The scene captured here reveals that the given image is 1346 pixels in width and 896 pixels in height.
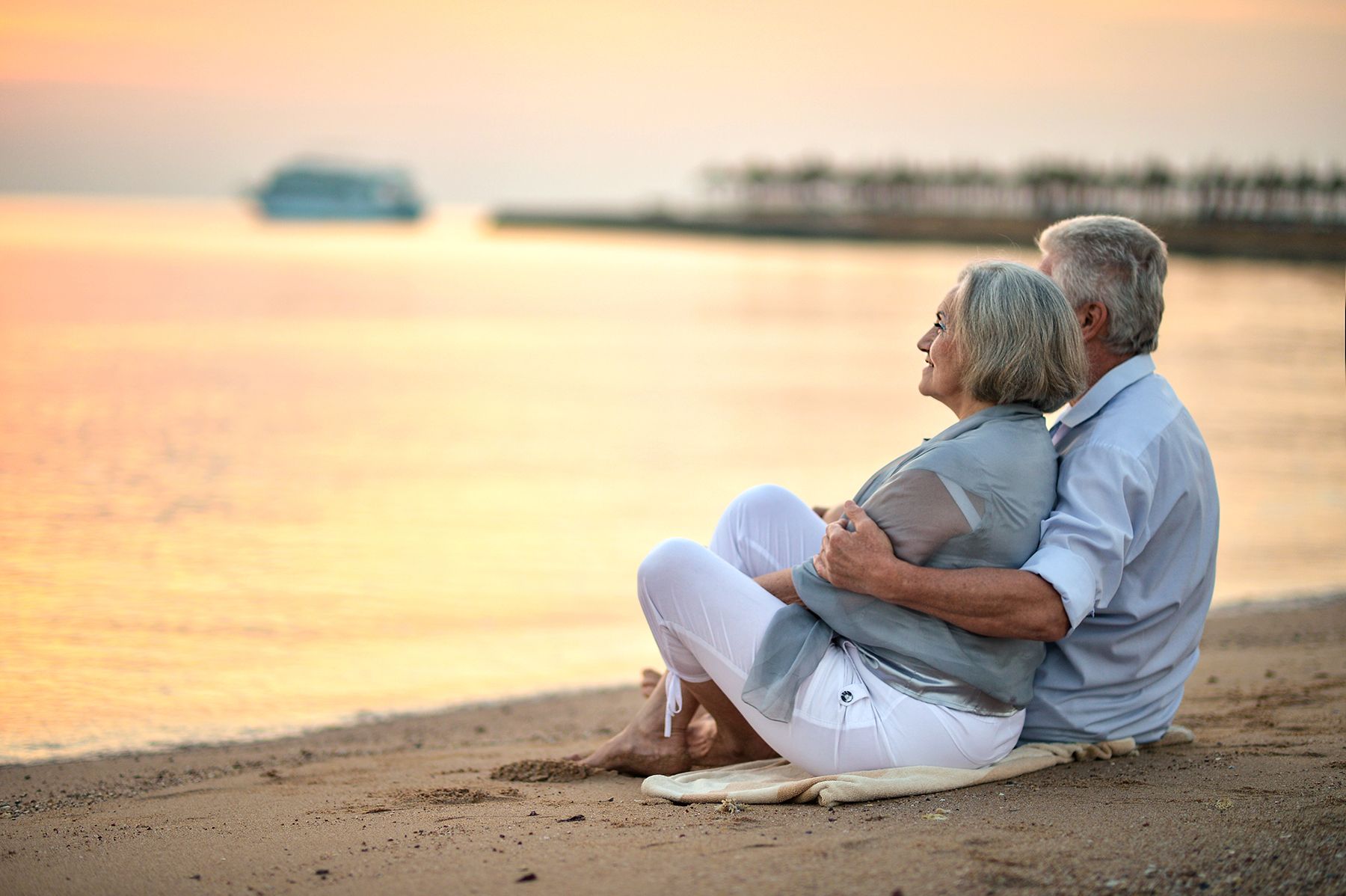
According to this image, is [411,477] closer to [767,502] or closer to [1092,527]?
[767,502]

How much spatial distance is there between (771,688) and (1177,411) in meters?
1.12

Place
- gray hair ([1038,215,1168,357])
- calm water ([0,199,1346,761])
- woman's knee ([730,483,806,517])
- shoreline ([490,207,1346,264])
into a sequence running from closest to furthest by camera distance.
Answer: gray hair ([1038,215,1168,357])
woman's knee ([730,483,806,517])
calm water ([0,199,1346,761])
shoreline ([490,207,1346,264])

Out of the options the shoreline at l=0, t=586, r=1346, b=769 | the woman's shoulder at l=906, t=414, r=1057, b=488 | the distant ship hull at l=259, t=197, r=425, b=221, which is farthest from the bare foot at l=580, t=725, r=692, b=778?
the distant ship hull at l=259, t=197, r=425, b=221

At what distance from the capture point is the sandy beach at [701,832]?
7.30 feet

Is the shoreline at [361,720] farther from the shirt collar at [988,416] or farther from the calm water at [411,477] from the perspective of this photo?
the shirt collar at [988,416]

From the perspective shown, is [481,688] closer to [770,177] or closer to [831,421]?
[831,421]

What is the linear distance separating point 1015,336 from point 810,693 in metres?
0.86

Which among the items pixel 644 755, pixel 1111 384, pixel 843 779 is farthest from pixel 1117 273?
pixel 644 755

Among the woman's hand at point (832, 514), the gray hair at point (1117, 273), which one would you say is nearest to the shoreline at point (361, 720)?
A: the woman's hand at point (832, 514)

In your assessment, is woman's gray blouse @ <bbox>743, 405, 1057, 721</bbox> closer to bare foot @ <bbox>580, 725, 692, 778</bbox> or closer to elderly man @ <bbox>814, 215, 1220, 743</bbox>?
elderly man @ <bbox>814, 215, 1220, 743</bbox>

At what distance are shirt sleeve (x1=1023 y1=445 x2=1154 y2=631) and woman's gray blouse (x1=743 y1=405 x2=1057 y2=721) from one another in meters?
0.05

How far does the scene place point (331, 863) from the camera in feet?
7.98

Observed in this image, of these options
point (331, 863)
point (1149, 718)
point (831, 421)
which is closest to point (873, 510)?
point (1149, 718)

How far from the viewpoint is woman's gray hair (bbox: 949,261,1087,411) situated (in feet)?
8.41
